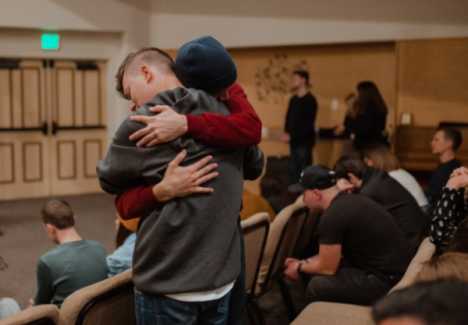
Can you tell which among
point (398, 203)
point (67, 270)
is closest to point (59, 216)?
point (67, 270)

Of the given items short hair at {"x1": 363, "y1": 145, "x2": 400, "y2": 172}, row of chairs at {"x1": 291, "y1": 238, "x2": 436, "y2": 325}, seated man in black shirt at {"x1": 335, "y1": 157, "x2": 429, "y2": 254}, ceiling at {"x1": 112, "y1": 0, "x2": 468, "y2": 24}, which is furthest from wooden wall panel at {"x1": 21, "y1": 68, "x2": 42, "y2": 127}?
row of chairs at {"x1": 291, "y1": 238, "x2": 436, "y2": 325}

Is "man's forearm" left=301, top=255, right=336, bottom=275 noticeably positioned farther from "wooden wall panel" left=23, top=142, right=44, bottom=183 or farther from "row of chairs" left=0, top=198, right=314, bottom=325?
"wooden wall panel" left=23, top=142, right=44, bottom=183

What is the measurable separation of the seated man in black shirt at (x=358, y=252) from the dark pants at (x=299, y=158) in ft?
14.2

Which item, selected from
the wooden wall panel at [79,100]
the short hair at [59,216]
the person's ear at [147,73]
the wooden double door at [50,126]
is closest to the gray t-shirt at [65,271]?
the short hair at [59,216]

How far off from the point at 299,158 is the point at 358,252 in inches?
174

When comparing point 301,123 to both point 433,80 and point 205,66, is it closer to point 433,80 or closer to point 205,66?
point 433,80

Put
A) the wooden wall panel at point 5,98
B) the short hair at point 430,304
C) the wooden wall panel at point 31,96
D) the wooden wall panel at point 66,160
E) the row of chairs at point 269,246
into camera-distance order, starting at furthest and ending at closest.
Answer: the wooden wall panel at point 66,160 < the wooden wall panel at point 31,96 < the wooden wall panel at point 5,98 < the row of chairs at point 269,246 < the short hair at point 430,304

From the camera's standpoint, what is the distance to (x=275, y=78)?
850 cm

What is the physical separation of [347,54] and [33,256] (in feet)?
14.7

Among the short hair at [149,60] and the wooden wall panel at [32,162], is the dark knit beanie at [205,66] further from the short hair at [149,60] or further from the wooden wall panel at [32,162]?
the wooden wall panel at [32,162]

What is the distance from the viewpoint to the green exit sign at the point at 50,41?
7.82 meters

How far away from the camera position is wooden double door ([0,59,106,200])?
25.9 feet

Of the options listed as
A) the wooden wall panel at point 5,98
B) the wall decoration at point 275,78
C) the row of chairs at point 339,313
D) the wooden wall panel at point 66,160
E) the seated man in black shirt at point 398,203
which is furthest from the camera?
the wall decoration at point 275,78

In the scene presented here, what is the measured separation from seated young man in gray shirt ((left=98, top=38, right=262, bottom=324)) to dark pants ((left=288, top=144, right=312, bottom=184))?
18.7ft
